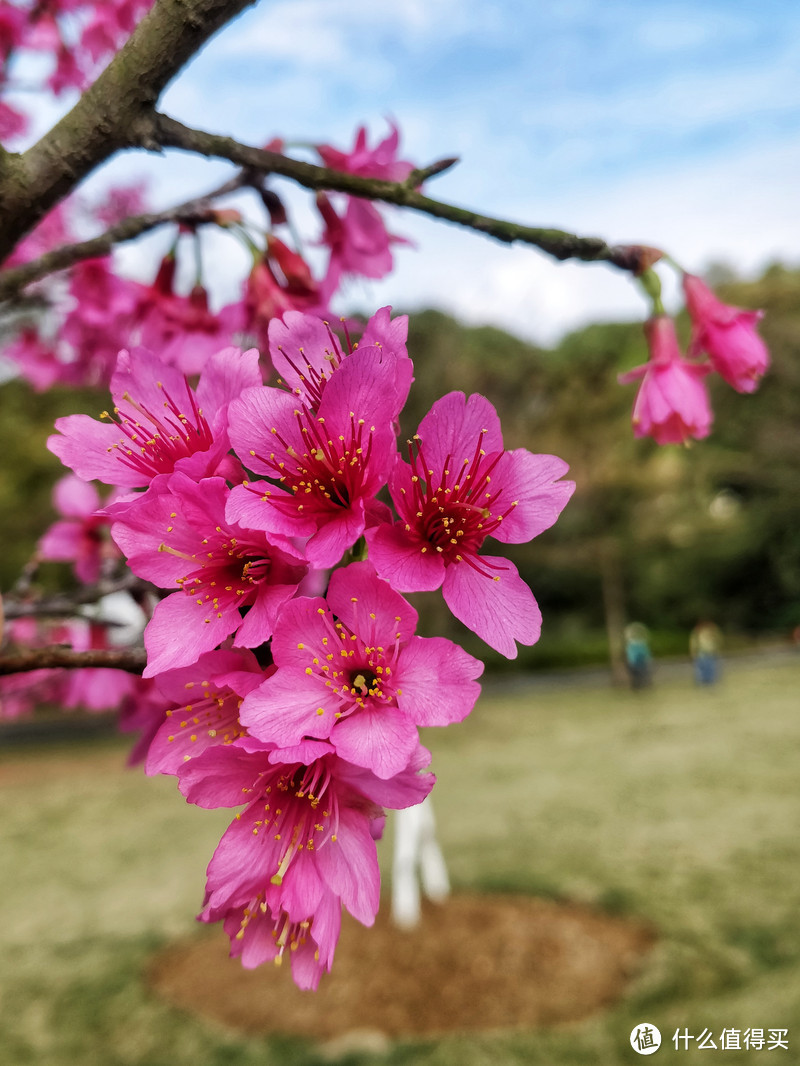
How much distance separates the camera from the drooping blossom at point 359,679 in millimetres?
632

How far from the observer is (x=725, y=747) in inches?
451

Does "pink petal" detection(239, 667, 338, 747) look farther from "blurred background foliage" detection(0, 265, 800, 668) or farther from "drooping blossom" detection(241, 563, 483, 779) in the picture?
"blurred background foliage" detection(0, 265, 800, 668)

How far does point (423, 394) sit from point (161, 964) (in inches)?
400

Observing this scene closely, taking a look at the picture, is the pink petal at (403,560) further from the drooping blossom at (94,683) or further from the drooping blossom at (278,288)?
the drooping blossom at (94,683)

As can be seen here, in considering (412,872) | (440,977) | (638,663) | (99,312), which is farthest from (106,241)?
(638,663)

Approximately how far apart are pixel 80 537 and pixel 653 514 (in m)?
19.8

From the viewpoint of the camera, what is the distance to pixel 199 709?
738 mm

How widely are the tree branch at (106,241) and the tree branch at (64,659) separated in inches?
21.2

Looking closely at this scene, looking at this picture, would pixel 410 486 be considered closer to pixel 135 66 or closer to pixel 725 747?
pixel 135 66

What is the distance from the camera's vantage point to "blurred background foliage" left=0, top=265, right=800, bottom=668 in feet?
65.1

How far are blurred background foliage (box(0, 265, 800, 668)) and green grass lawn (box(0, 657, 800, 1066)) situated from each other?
594cm

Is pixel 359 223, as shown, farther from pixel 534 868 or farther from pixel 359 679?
pixel 534 868

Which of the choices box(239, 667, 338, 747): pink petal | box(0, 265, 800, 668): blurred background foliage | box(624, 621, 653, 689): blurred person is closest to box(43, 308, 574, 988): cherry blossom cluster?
box(239, 667, 338, 747): pink petal

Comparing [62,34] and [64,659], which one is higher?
[62,34]
